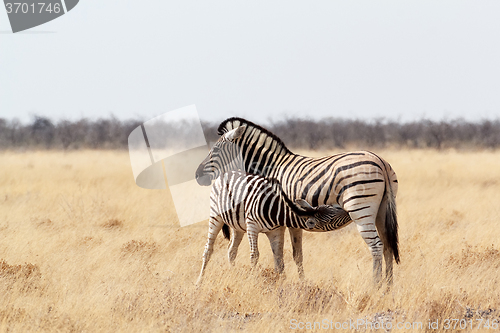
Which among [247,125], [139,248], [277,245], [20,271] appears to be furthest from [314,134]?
[20,271]

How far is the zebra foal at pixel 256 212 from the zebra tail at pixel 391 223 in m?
0.65

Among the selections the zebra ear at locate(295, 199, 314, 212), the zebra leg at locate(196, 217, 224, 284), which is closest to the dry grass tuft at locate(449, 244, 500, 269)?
the zebra ear at locate(295, 199, 314, 212)

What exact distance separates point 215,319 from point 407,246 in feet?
14.4

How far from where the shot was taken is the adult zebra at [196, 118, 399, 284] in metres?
5.50

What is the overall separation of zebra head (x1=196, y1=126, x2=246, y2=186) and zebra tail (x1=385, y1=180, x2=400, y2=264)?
2.14m

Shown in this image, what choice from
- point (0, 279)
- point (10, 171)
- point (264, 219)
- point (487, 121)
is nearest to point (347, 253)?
point (264, 219)

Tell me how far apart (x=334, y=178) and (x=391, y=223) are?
907 mm

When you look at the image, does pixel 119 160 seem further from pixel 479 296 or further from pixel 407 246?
pixel 479 296

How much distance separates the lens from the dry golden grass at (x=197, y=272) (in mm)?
4781

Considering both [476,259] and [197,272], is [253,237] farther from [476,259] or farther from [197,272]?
[476,259]

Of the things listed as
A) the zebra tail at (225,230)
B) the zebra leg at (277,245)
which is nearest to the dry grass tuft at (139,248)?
the zebra tail at (225,230)

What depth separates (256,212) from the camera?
591 cm

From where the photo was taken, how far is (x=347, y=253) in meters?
7.73

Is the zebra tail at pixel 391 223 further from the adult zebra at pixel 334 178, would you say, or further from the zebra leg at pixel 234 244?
the zebra leg at pixel 234 244
